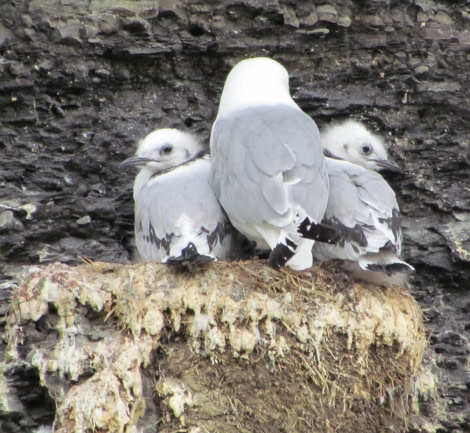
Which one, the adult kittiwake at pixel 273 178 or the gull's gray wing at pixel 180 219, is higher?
the adult kittiwake at pixel 273 178

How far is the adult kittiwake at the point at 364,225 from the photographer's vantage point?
396cm

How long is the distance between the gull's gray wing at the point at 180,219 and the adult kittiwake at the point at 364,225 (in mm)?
395

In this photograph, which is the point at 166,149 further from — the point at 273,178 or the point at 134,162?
the point at 273,178

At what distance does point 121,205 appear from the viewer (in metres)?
4.65

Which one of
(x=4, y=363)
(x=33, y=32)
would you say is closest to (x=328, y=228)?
(x=4, y=363)

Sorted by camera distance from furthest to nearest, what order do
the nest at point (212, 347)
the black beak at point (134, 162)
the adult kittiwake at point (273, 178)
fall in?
the black beak at point (134, 162) < the adult kittiwake at point (273, 178) < the nest at point (212, 347)

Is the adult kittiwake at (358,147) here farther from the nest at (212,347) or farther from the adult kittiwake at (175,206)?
the nest at (212,347)

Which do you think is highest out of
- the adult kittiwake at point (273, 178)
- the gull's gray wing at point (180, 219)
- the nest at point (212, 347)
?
the adult kittiwake at point (273, 178)

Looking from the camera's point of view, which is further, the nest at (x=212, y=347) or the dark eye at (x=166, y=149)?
the dark eye at (x=166, y=149)

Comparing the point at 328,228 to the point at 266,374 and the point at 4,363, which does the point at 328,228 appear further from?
the point at 4,363

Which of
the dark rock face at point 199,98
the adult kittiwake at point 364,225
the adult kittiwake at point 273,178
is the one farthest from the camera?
the dark rock face at point 199,98

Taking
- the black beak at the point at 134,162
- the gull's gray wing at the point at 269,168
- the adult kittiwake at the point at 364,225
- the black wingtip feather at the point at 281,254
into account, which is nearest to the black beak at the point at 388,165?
the adult kittiwake at the point at 364,225

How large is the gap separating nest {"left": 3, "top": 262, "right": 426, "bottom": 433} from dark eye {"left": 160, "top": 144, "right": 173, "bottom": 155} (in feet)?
2.19

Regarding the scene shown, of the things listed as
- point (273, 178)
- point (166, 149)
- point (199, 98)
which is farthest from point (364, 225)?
point (199, 98)
